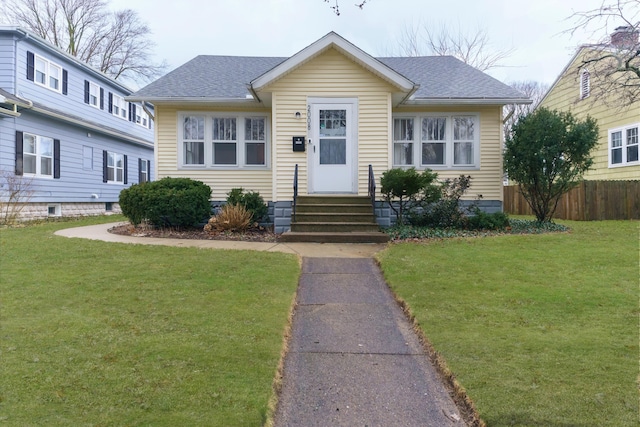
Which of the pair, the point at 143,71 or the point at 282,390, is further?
the point at 143,71

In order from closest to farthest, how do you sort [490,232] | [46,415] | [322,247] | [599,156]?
1. [46,415]
2. [322,247]
3. [490,232]
4. [599,156]

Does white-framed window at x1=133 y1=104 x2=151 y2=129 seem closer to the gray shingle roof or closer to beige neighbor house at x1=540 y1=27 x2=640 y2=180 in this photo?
the gray shingle roof

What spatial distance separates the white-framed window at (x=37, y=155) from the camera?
47.9ft

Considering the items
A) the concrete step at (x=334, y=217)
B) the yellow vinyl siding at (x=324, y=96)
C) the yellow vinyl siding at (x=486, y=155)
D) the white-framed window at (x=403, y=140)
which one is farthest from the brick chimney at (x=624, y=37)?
the concrete step at (x=334, y=217)

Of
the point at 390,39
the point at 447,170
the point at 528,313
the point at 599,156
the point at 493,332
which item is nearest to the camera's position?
the point at 493,332

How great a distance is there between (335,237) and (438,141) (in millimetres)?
5052

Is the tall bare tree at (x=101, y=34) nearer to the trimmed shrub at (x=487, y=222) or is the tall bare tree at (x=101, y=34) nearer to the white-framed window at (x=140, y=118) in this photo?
the white-framed window at (x=140, y=118)

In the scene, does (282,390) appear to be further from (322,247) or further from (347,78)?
(347,78)

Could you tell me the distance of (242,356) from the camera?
3453 millimetres

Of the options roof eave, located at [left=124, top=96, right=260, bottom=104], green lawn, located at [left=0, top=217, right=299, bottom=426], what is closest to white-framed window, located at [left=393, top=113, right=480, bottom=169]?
roof eave, located at [left=124, top=96, right=260, bottom=104]

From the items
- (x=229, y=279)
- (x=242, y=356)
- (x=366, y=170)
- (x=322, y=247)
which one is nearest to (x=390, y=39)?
(x=366, y=170)

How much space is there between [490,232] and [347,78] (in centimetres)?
521

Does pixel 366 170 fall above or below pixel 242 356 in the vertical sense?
above

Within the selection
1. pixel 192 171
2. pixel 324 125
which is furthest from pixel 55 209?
pixel 324 125
